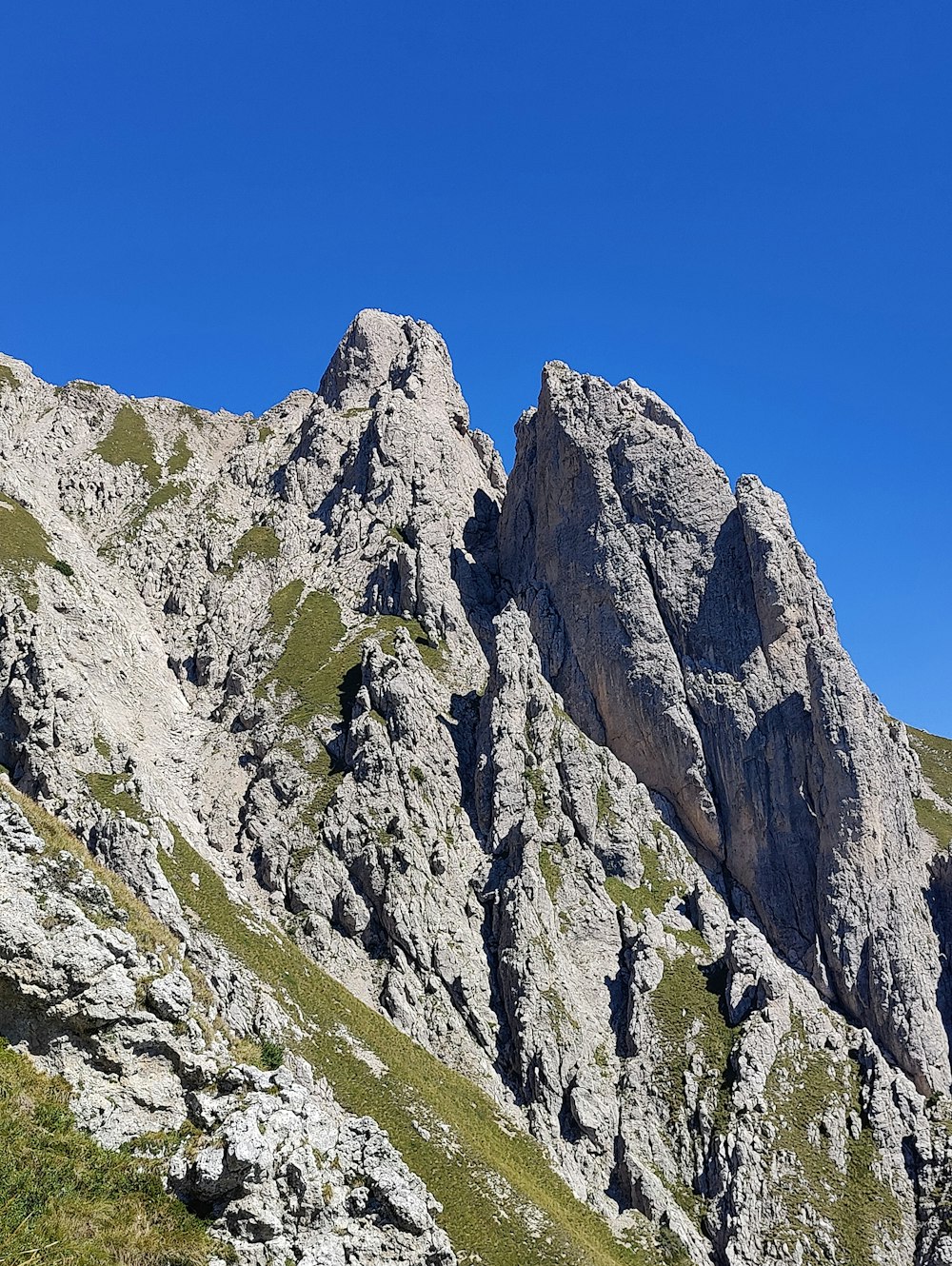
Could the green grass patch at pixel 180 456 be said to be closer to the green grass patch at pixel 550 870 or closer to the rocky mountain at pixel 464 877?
the rocky mountain at pixel 464 877

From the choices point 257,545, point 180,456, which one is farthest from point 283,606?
point 180,456

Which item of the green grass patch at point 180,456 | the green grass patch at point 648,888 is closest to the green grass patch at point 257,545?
the green grass patch at point 180,456

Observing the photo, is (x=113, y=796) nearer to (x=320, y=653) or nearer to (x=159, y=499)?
(x=320, y=653)

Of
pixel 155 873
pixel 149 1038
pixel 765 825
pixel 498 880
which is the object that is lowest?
pixel 149 1038

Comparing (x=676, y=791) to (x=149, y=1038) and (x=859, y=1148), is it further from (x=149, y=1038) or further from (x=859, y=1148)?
(x=149, y=1038)

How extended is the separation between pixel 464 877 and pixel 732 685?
36.6 meters

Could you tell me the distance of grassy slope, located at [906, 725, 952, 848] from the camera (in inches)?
4078

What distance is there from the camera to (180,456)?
145125 mm

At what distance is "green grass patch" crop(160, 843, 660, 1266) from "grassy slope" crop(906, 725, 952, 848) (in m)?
60.6

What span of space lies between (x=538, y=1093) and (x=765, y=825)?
36.4 metres

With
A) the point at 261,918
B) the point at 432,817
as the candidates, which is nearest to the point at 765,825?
the point at 432,817

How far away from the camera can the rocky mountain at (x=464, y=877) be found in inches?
1050

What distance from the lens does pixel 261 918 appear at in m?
73.4

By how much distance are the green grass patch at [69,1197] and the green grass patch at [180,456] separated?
126 m
